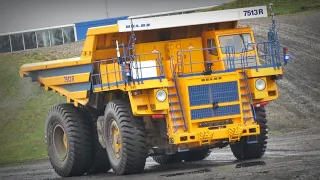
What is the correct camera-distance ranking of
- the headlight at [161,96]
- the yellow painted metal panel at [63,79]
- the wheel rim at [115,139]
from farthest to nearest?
the yellow painted metal panel at [63,79] < the wheel rim at [115,139] < the headlight at [161,96]

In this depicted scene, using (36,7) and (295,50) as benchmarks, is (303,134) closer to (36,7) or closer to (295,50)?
(295,50)

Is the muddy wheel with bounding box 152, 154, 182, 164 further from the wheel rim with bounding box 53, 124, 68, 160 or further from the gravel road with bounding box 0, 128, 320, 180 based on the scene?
the wheel rim with bounding box 53, 124, 68, 160

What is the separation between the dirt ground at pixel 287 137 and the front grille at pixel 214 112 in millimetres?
1033

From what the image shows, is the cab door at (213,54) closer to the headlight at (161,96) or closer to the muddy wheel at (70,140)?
the headlight at (161,96)

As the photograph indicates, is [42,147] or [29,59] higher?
[29,59]

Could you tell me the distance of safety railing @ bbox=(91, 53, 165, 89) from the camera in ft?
62.9

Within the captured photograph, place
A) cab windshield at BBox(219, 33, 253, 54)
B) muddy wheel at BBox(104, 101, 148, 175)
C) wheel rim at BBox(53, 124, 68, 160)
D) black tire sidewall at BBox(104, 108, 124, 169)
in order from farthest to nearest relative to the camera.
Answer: wheel rim at BBox(53, 124, 68, 160) → cab windshield at BBox(219, 33, 253, 54) → black tire sidewall at BBox(104, 108, 124, 169) → muddy wheel at BBox(104, 101, 148, 175)

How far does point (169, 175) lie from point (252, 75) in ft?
9.36

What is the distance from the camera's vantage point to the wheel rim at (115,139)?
20.0 metres

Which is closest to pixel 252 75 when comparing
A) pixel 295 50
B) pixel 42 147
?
pixel 42 147

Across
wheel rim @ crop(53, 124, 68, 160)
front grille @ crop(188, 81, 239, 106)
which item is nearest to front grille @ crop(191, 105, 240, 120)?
front grille @ crop(188, 81, 239, 106)

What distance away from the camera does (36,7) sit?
5619 centimetres

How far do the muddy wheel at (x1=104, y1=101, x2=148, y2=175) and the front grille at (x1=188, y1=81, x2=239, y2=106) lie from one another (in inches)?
47.1

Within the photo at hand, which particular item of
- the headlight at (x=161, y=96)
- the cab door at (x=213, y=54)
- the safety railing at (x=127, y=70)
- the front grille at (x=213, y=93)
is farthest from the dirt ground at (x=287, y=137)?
the cab door at (x=213, y=54)
